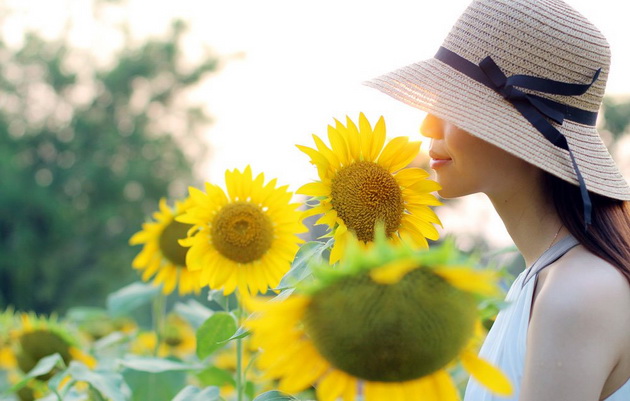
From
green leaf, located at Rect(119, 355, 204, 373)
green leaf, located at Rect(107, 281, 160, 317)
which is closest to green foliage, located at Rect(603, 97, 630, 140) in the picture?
green leaf, located at Rect(107, 281, 160, 317)

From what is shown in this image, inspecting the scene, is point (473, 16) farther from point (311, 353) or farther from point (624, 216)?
point (311, 353)

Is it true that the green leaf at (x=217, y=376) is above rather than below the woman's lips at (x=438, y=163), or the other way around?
below

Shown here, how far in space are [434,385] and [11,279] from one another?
1745 cm

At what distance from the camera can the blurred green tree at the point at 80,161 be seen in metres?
16.9

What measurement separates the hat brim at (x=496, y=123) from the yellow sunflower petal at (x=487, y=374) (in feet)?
1.69

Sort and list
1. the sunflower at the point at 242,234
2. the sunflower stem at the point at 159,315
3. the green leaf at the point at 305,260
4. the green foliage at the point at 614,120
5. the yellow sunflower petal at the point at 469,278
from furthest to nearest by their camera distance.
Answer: the green foliage at the point at 614,120 → the sunflower stem at the point at 159,315 → the sunflower at the point at 242,234 → the green leaf at the point at 305,260 → the yellow sunflower petal at the point at 469,278

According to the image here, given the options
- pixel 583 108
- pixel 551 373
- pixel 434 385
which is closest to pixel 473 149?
pixel 583 108

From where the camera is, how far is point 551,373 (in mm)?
1074

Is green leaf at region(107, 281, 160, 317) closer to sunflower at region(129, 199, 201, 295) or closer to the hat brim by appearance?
sunflower at region(129, 199, 201, 295)

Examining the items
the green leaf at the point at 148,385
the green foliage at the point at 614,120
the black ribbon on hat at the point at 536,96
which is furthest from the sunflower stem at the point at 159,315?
the green foliage at the point at 614,120

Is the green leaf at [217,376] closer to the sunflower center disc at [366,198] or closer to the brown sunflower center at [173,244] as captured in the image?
the brown sunflower center at [173,244]

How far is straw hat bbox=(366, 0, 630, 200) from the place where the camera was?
123cm

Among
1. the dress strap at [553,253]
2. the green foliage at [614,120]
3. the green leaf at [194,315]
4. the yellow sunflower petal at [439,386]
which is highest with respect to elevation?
the yellow sunflower petal at [439,386]

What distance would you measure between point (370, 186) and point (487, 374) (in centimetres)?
52
